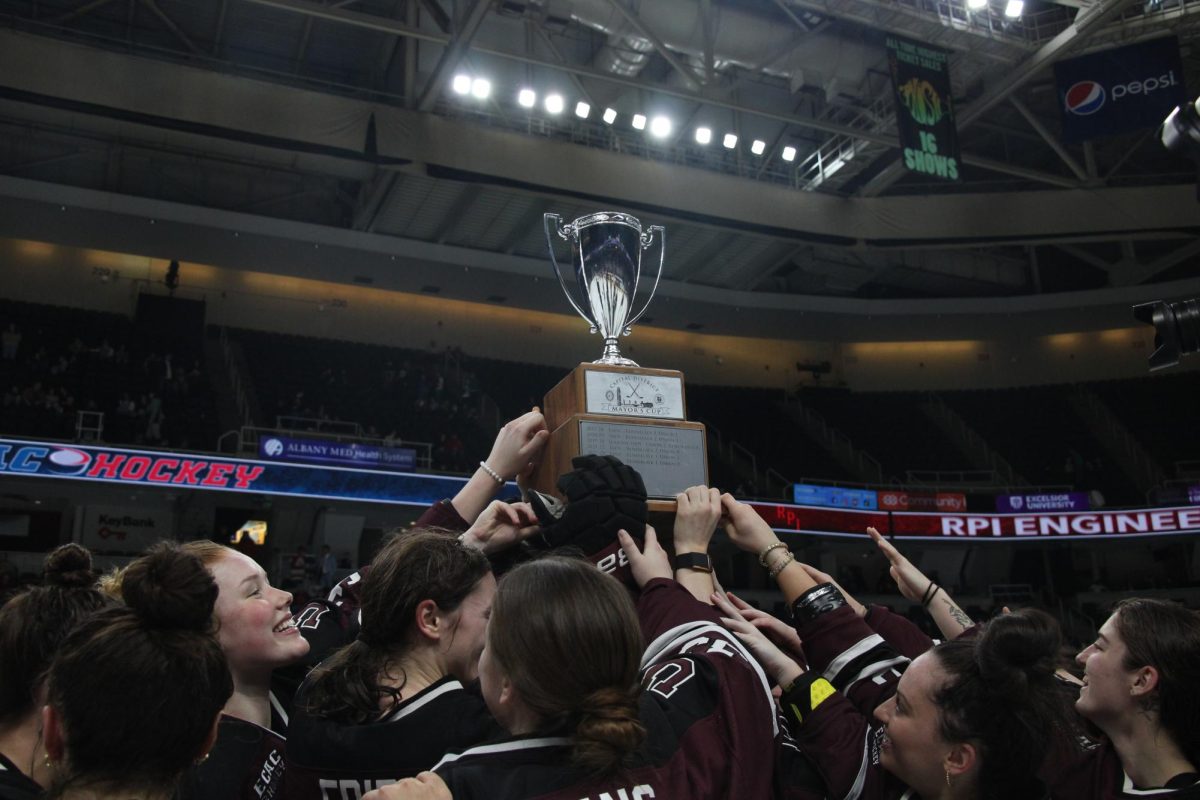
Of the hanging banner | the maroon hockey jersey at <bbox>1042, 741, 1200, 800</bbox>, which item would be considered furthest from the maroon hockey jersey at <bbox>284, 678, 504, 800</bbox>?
the hanging banner

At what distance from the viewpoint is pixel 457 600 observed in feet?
5.41

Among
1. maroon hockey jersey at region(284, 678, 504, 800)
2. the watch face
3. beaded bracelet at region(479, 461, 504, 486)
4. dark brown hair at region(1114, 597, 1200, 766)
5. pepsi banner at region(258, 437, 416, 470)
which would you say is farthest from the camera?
pepsi banner at region(258, 437, 416, 470)

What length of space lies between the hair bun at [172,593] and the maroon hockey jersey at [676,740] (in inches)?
Result: 16.3

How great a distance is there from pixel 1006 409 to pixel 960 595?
5.17 metres

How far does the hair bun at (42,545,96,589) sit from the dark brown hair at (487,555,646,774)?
1007 mm

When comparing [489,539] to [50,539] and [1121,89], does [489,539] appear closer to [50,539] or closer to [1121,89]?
[1121,89]

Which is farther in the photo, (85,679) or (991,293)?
(991,293)

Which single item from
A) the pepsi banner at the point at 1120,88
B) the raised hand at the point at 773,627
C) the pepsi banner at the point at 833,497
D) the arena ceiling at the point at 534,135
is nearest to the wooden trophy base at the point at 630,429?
the raised hand at the point at 773,627

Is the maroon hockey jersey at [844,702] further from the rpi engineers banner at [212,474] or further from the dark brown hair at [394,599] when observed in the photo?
the rpi engineers banner at [212,474]

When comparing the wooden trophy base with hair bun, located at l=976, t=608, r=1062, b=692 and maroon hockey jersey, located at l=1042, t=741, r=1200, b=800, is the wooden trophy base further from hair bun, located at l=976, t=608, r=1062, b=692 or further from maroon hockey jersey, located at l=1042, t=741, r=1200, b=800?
maroon hockey jersey, located at l=1042, t=741, r=1200, b=800

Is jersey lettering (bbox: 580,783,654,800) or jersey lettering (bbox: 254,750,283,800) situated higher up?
jersey lettering (bbox: 580,783,654,800)

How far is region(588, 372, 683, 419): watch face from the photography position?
92.7 inches

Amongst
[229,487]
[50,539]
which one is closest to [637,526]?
[229,487]

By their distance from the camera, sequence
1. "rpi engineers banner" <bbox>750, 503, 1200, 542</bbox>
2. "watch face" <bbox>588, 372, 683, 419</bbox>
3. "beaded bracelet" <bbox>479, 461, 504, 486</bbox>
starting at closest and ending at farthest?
"beaded bracelet" <bbox>479, 461, 504, 486</bbox>
"watch face" <bbox>588, 372, 683, 419</bbox>
"rpi engineers banner" <bbox>750, 503, 1200, 542</bbox>
